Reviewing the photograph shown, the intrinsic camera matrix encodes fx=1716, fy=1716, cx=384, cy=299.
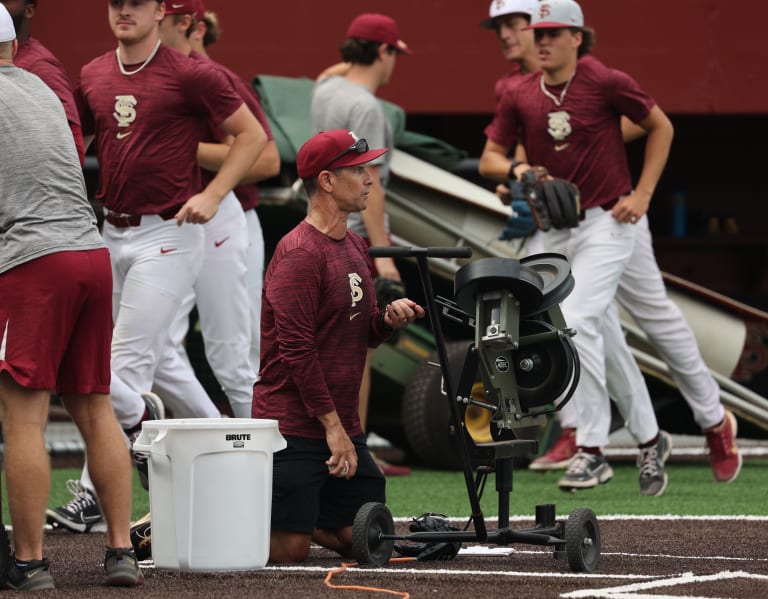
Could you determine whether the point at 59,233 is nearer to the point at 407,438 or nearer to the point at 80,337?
the point at 80,337

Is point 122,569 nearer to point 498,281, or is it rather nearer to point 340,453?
point 340,453

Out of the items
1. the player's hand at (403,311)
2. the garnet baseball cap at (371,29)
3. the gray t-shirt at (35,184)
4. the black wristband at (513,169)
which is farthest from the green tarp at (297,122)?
the gray t-shirt at (35,184)

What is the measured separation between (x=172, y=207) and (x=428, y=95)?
5.65 meters

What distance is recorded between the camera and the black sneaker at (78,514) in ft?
21.3

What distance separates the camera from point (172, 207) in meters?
6.84

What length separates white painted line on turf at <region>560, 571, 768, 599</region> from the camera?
452cm

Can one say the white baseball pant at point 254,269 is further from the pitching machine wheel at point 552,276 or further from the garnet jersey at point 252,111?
the pitching machine wheel at point 552,276

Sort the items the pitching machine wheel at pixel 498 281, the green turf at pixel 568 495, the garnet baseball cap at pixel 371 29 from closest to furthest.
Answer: the pitching machine wheel at pixel 498 281, the green turf at pixel 568 495, the garnet baseball cap at pixel 371 29

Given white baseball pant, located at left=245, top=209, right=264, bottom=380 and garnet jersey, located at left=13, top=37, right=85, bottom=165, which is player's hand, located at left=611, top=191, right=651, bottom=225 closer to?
white baseball pant, located at left=245, top=209, right=264, bottom=380

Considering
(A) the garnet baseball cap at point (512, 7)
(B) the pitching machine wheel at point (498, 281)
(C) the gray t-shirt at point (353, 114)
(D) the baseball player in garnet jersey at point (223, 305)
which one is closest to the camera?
(B) the pitching machine wheel at point (498, 281)

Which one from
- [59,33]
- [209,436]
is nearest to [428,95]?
[59,33]

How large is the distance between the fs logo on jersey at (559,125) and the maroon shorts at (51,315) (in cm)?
359

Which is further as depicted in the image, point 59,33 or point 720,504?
point 59,33

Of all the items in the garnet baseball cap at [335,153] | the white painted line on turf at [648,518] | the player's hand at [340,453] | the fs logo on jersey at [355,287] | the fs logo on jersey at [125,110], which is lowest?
the white painted line on turf at [648,518]
